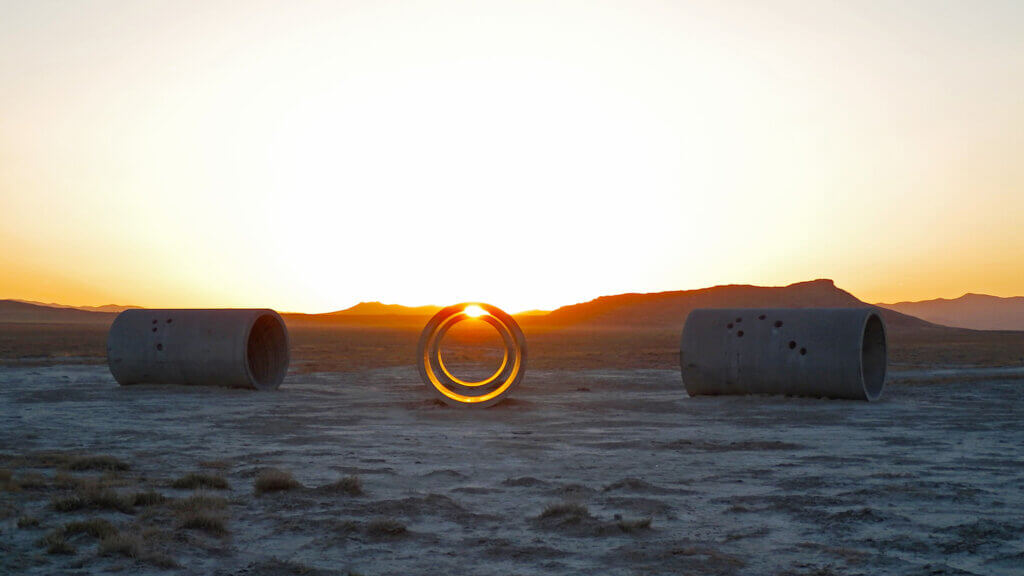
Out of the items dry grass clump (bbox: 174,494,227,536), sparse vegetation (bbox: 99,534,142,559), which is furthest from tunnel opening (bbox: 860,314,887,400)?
sparse vegetation (bbox: 99,534,142,559)

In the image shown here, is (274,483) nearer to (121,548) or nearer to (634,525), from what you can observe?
(121,548)

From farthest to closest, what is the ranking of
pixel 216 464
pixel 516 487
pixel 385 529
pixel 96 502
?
pixel 216 464 < pixel 516 487 < pixel 96 502 < pixel 385 529

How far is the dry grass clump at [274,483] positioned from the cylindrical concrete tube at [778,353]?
11.2 meters

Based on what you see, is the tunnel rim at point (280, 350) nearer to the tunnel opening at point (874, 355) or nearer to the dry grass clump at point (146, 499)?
the dry grass clump at point (146, 499)

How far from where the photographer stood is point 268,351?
80.9 feet

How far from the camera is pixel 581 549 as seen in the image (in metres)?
7.66

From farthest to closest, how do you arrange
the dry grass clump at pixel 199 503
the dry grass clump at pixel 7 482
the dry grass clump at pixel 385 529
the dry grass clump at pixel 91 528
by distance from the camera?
the dry grass clump at pixel 7 482, the dry grass clump at pixel 199 503, the dry grass clump at pixel 385 529, the dry grass clump at pixel 91 528

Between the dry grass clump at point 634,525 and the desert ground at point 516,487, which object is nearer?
the desert ground at point 516,487

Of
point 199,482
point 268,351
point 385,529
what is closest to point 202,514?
point 385,529

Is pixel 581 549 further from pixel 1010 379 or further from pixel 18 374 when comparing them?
pixel 18 374

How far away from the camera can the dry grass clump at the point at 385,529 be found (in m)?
8.12

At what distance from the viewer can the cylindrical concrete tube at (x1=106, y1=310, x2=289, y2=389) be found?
2192 cm

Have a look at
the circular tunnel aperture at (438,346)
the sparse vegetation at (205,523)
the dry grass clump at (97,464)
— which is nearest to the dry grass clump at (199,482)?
the dry grass clump at (97,464)

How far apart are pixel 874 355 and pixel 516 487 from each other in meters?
13.7
